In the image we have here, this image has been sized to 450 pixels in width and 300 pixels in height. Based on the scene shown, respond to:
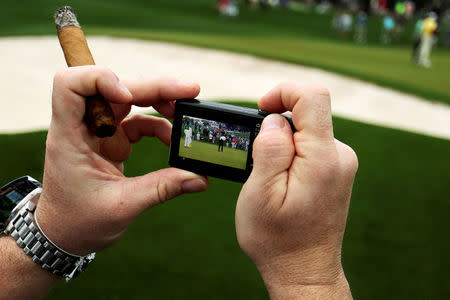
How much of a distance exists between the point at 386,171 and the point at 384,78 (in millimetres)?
7559

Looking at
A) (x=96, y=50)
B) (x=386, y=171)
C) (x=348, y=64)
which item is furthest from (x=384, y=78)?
(x=386, y=171)

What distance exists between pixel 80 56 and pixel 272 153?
0.65 metres

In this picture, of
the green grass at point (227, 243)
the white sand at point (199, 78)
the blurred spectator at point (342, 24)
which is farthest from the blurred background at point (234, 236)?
the blurred spectator at point (342, 24)

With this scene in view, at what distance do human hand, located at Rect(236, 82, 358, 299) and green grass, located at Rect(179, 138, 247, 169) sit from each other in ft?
0.74

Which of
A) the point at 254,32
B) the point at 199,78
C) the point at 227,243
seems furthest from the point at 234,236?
the point at 254,32

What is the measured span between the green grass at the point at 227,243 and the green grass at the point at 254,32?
708 cm

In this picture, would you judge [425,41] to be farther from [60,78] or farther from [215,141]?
[60,78]

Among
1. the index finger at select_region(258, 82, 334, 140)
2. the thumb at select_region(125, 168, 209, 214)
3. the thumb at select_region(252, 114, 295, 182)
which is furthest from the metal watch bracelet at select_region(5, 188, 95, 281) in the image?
the index finger at select_region(258, 82, 334, 140)

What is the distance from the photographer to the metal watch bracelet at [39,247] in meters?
1.60

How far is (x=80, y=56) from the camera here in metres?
1.46

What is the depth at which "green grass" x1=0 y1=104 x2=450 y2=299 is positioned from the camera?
239 cm

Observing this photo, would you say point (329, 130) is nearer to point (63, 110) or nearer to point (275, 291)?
point (275, 291)

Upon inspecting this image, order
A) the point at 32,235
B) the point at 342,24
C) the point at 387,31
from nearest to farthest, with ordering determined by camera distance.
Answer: the point at 32,235 → the point at 387,31 → the point at 342,24

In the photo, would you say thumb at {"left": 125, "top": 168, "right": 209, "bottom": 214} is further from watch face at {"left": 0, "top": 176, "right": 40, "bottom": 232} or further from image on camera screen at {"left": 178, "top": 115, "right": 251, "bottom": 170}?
watch face at {"left": 0, "top": 176, "right": 40, "bottom": 232}
